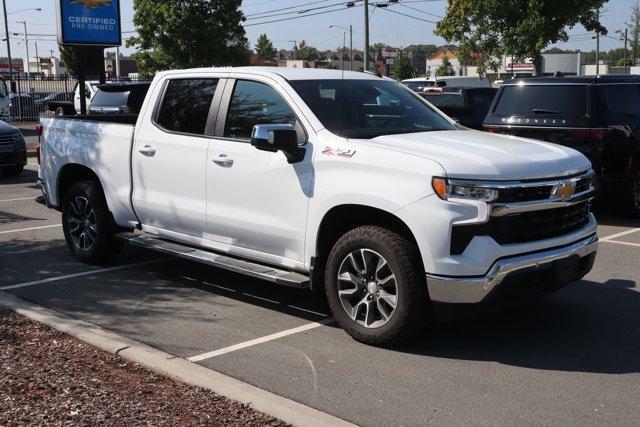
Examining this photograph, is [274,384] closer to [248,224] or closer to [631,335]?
[248,224]

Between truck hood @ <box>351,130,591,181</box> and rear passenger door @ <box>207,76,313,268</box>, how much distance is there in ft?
2.32

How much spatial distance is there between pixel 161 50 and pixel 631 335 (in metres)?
30.9

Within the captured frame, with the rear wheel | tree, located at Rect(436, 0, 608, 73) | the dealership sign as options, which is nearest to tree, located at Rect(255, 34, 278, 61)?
tree, located at Rect(436, 0, 608, 73)

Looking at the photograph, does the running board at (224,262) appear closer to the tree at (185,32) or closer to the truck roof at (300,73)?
the truck roof at (300,73)

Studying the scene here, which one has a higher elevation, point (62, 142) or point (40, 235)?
point (62, 142)

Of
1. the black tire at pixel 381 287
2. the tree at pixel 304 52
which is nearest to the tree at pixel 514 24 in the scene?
the black tire at pixel 381 287

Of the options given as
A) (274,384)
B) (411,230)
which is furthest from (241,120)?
(274,384)

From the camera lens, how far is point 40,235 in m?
9.28

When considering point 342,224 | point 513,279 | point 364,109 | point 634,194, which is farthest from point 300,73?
point 634,194

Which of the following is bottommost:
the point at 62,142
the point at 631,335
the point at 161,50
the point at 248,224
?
the point at 631,335

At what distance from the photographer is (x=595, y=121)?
991cm

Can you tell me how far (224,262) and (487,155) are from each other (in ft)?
7.47

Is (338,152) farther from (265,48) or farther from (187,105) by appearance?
(265,48)

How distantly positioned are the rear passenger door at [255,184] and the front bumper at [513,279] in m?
1.25
